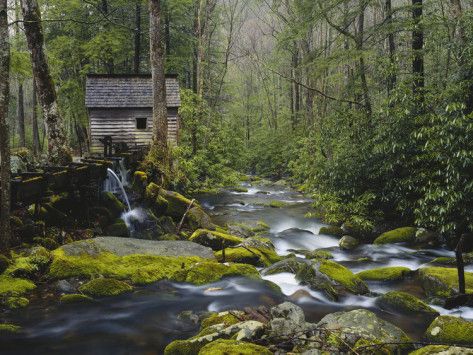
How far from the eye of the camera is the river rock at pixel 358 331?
4.88 meters

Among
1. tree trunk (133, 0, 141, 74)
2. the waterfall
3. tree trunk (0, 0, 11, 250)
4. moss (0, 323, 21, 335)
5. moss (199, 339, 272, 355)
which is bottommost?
moss (0, 323, 21, 335)

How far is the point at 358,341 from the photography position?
15.9 ft

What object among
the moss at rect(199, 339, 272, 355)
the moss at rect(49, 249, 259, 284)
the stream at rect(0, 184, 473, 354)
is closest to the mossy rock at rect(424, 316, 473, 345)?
the stream at rect(0, 184, 473, 354)

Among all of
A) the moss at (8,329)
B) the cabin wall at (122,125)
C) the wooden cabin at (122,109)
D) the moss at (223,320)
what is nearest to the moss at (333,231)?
the moss at (223,320)

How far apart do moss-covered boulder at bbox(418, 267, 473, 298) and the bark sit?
10450mm

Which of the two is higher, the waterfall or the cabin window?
Result: the cabin window

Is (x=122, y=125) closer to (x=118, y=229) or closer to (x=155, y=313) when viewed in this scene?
(x=118, y=229)

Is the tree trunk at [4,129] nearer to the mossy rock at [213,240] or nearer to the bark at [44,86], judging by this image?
the mossy rock at [213,240]

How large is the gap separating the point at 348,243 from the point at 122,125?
17.0 m

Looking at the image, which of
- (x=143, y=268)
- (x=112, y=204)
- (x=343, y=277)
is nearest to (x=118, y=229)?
(x=112, y=204)

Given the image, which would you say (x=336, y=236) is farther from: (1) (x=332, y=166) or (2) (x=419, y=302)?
(2) (x=419, y=302)

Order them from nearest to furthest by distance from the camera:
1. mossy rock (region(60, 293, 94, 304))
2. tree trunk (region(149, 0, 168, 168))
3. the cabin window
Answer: mossy rock (region(60, 293, 94, 304)) < tree trunk (region(149, 0, 168, 168)) < the cabin window

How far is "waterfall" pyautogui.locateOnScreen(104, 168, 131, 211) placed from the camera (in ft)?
41.4

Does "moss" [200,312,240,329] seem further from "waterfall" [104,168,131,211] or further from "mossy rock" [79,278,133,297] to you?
"waterfall" [104,168,131,211]
